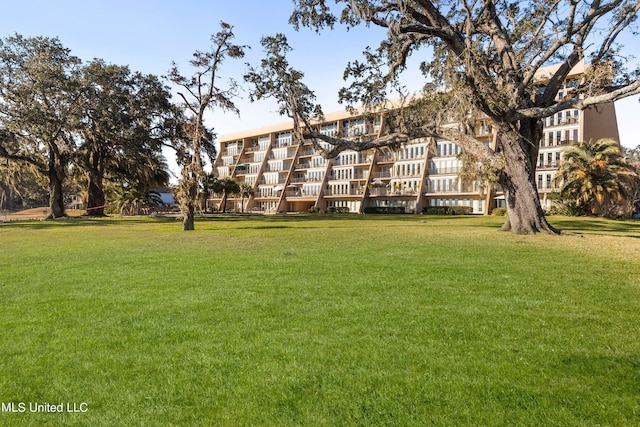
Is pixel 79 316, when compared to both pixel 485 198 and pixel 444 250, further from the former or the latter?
pixel 485 198

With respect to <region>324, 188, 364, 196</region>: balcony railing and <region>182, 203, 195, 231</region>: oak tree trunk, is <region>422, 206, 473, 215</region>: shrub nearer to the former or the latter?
<region>324, 188, 364, 196</region>: balcony railing

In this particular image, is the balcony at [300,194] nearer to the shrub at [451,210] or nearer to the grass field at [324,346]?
the shrub at [451,210]

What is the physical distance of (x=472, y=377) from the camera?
395cm

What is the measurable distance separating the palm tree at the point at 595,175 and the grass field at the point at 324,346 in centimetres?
3463

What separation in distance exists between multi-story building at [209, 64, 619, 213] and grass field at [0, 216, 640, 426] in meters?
33.8

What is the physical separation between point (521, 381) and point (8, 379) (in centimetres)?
507

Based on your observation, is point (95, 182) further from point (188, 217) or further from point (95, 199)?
point (188, 217)

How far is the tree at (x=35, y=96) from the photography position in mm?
33312

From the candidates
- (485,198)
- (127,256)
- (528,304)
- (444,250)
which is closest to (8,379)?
(528,304)

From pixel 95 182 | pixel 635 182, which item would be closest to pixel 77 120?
pixel 95 182

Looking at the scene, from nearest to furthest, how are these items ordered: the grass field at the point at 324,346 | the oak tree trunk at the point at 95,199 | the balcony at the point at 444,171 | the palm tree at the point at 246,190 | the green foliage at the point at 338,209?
the grass field at the point at 324,346
the oak tree trunk at the point at 95,199
the balcony at the point at 444,171
the green foliage at the point at 338,209
the palm tree at the point at 246,190

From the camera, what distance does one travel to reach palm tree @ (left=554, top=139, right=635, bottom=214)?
3819cm

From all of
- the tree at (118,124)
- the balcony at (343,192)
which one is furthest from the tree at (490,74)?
the balcony at (343,192)

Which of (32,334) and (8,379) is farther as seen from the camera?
(32,334)
